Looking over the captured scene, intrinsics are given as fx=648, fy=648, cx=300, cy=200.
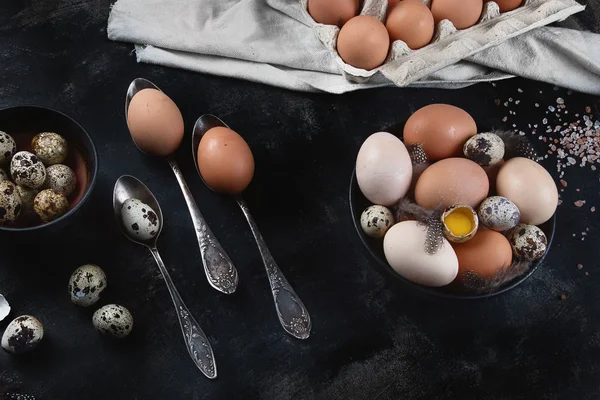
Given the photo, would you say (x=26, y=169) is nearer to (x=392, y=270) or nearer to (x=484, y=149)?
(x=392, y=270)

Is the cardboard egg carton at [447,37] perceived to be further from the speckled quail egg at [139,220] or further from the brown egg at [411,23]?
the speckled quail egg at [139,220]

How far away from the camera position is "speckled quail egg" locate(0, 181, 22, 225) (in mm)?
875

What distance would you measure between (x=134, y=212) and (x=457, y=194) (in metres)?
0.46

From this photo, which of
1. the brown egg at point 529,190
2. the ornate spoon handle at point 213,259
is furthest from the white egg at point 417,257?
the ornate spoon handle at point 213,259

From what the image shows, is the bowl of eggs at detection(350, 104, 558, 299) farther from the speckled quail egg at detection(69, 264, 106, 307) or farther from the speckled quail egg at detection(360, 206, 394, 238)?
the speckled quail egg at detection(69, 264, 106, 307)

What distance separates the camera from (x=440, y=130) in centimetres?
92

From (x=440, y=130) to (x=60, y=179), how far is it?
21.5 inches

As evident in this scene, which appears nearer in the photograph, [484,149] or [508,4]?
[484,149]

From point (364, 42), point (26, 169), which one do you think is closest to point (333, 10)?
point (364, 42)

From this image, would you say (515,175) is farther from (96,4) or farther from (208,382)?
(96,4)

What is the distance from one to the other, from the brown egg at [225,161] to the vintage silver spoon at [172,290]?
0.10 m

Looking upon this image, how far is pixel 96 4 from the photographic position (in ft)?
3.76

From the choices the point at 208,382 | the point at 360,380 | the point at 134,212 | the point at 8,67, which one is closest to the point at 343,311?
the point at 360,380

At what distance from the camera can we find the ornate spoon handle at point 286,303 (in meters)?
0.92
